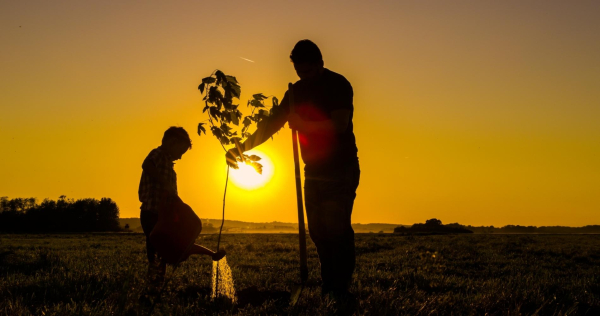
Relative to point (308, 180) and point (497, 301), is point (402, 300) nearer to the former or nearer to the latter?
point (497, 301)

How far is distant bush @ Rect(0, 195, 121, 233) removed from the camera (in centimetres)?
8512

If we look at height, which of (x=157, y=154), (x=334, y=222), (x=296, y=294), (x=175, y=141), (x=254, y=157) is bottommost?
(x=296, y=294)

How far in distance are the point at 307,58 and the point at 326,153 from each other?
839 mm

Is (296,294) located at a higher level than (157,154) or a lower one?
lower

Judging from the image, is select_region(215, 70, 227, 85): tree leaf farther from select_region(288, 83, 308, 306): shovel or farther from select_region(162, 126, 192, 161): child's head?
select_region(162, 126, 192, 161): child's head

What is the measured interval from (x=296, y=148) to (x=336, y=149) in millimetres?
360

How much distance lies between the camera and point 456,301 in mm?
4988

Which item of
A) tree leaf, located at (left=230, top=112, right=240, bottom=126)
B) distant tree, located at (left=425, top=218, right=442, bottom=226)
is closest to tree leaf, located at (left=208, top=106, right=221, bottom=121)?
tree leaf, located at (left=230, top=112, right=240, bottom=126)

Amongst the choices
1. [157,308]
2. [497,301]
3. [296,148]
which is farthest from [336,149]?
[497,301]

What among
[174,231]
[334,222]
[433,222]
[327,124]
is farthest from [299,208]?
[433,222]

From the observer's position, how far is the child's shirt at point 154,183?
5.59 meters

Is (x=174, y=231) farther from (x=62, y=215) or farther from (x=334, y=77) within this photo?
(x=62, y=215)

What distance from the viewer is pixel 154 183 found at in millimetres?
5637

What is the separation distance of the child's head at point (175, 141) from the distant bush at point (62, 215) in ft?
284
